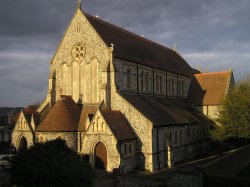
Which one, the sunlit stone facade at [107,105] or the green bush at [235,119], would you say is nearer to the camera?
→ the sunlit stone facade at [107,105]

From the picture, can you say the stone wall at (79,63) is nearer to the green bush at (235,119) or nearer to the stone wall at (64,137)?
the stone wall at (64,137)

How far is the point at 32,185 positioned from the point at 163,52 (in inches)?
1510

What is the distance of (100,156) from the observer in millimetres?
32031

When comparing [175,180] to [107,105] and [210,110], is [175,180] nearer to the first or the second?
[107,105]

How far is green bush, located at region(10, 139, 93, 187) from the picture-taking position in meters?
19.0

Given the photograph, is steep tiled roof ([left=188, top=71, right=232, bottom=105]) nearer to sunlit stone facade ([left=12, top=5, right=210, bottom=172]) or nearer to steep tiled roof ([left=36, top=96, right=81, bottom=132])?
sunlit stone facade ([left=12, top=5, right=210, bottom=172])

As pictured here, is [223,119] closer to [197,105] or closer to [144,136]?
[197,105]

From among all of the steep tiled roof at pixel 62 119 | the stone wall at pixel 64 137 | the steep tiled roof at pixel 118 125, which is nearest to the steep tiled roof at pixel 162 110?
the steep tiled roof at pixel 118 125

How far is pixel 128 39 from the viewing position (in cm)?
4384

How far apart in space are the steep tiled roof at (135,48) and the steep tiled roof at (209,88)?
3.19m

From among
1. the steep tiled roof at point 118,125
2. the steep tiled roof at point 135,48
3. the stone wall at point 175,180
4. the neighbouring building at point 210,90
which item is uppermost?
the steep tiled roof at point 135,48

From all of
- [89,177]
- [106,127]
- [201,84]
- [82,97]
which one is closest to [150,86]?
[82,97]

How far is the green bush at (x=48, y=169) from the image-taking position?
19.0m

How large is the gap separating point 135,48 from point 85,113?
12112 millimetres
